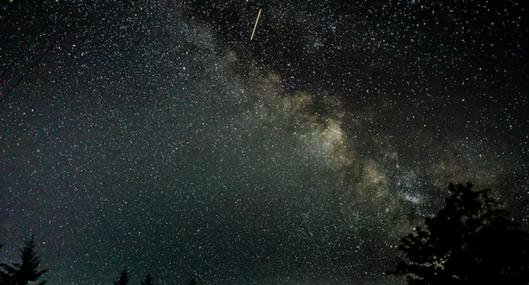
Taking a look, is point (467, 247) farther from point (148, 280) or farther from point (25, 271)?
point (148, 280)

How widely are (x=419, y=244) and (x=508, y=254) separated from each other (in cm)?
142

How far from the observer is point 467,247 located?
669 centimetres

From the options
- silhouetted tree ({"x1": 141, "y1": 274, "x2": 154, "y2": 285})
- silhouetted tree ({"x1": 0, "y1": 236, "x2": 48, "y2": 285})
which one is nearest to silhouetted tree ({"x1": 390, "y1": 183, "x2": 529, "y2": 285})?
silhouetted tree ({"x1": 0, "y1": 236, "x2": 48, "y2": 285})

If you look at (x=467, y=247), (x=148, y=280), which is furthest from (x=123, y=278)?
(x=467, y=247)

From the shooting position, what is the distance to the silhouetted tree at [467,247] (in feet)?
20.6

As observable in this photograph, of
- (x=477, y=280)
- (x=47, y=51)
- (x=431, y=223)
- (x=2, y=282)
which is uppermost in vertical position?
(x=47, y=51)

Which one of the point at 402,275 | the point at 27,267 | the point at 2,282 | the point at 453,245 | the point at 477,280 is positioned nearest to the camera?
the point at 477,280

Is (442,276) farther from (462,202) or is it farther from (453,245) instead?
(462,202)

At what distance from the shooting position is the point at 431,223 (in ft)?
23.6

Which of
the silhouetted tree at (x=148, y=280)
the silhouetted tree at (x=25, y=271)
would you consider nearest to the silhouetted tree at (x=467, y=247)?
the silhouetted tree at (x=25, y=271)

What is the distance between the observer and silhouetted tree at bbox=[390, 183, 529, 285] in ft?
20.6

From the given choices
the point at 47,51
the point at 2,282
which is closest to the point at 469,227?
the point at 47,51

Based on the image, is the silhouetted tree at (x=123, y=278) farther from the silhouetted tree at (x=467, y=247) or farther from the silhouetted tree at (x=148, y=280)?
the silhouetted tree at (x=467, y=247)

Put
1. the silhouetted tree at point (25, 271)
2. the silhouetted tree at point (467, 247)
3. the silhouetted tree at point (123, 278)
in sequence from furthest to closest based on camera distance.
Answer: the silhouetted tree at point (123, 278) < the silhouetted tree at point (25, 271) < the silhouetted tree at point (467, 247)
